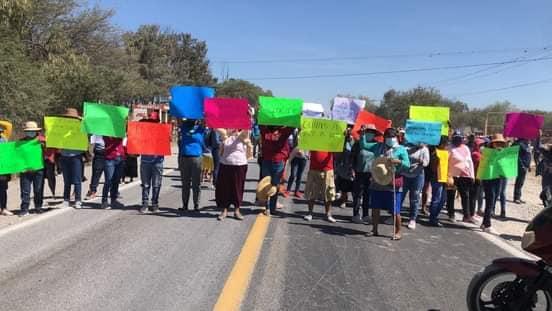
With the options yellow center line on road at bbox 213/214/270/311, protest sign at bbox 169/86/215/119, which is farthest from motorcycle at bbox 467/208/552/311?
protest sign at bbox 169/86/215/119

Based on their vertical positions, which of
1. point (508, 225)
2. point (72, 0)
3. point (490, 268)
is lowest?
point (508, 225)

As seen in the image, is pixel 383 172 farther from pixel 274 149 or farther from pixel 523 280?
pixel 523 280

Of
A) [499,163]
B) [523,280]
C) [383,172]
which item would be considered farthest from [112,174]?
[523,280]

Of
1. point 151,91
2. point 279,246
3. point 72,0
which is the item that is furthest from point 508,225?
point 151,91

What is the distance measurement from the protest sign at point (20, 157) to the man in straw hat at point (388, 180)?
18.9 feet

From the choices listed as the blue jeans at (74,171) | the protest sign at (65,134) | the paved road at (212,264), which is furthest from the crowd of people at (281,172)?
the paved road at (212,264)

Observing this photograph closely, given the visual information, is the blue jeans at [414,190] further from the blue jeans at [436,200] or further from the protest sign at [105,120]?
the protest sign at [105,120]

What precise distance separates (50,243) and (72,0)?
2645 centimetres

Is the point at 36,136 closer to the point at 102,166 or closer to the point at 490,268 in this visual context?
the point at 102,166

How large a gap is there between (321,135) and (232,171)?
1718 mm

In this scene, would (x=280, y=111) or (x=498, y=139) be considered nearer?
(x=280, y=111)

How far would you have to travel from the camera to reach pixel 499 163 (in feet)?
32.0

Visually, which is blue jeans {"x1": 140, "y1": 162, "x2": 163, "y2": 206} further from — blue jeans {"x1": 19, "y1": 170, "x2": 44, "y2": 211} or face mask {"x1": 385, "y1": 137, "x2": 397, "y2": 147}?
face mask {"x1": 385, "y1": 137, "x2": 397, "y2": 147}

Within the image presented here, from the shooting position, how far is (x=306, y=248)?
7.06 meters
